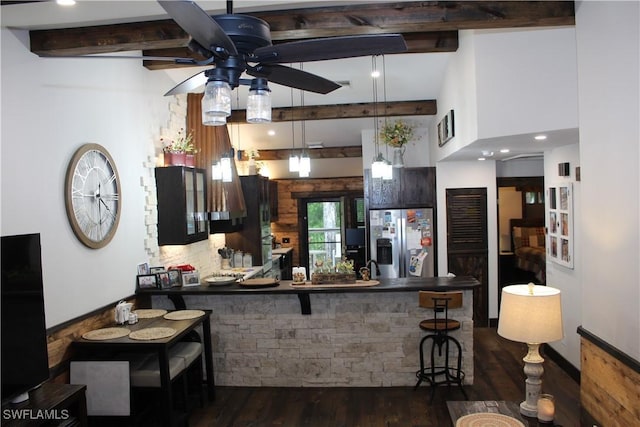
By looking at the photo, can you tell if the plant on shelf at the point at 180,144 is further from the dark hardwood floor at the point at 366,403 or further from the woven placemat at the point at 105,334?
the dark hardwood floor at the point at 366,403

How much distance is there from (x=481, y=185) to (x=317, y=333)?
3460 millimetres

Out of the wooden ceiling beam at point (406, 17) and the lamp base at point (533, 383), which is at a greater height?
the wooden ceiling beam at point (406, 17)

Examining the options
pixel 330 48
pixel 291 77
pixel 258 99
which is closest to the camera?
pixel 330 48

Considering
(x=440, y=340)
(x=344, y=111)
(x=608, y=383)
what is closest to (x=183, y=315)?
(x=440, y=340)

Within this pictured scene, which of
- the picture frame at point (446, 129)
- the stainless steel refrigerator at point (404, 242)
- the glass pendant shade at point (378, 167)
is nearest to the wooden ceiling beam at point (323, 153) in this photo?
the stainless steel refrigerator at point (404, 242)

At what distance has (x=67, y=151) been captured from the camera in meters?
3.51

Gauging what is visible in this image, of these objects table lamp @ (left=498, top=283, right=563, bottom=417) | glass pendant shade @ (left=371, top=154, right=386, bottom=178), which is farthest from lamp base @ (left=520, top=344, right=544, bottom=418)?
glass pendant shade @ (left=371, top=154, right=386, bottom=178)

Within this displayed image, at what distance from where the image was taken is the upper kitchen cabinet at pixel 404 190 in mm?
7004

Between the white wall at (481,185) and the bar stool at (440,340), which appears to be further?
the white wall at (481,185)

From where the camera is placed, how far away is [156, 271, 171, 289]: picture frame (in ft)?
15.4

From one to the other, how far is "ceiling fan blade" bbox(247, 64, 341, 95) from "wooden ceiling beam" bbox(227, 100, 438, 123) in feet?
13.8

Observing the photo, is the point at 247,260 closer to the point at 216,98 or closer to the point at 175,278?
the point at 175,278

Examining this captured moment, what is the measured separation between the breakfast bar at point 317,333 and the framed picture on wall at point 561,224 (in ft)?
3.68

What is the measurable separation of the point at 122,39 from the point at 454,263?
5.18 meters
